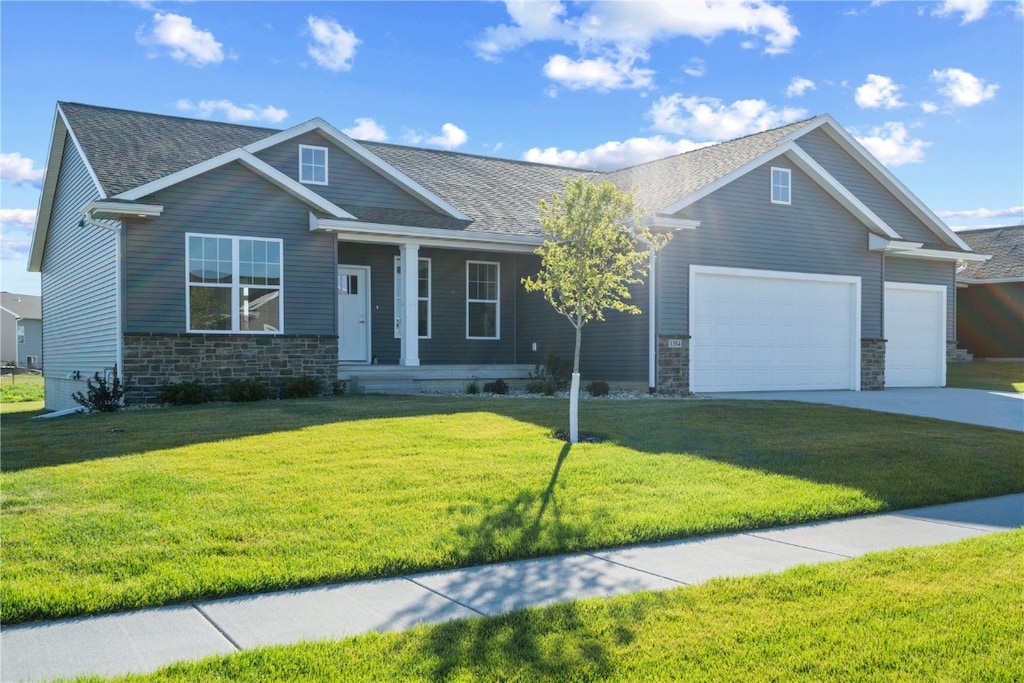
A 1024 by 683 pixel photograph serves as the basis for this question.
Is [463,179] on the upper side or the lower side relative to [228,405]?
upper

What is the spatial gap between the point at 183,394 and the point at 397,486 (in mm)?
8155

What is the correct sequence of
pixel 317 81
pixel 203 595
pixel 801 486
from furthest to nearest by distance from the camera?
pixel 317 81
pixel 801 486
pixel 203 595

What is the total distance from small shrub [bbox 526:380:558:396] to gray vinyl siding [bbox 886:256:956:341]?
29.2ft

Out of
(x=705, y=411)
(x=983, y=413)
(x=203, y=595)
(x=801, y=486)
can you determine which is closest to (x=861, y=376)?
(x=983, y=413)

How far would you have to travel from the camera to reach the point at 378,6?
13.4m

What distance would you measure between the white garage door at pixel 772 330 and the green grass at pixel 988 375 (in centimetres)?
411

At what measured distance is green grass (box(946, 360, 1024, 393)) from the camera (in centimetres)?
2081

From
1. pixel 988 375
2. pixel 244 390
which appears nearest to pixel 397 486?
pixel 244 390

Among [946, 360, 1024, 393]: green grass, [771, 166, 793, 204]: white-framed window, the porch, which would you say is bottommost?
[946, 360, 1024, 393]: green grass

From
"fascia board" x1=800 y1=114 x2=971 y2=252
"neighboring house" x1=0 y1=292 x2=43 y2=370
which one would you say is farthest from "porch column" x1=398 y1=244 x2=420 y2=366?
"neighboring house" x1=0 y1=292 x2=43 y2=370

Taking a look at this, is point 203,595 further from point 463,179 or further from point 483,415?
point 463,179

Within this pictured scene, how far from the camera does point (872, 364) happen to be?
19.1 meters

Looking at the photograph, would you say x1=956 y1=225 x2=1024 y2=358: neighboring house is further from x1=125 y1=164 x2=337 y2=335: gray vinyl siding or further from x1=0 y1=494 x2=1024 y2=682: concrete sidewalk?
x1=0 y1=494 x2=1024 y2=682: concrete sidewalk

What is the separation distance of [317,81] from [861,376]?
42.4 feet
